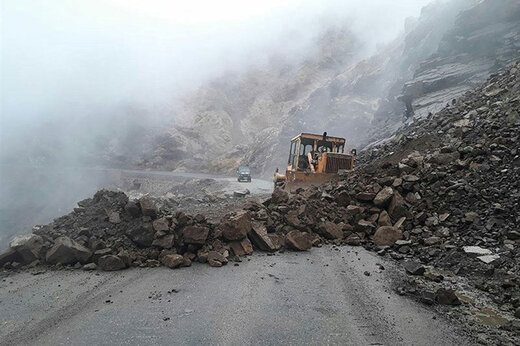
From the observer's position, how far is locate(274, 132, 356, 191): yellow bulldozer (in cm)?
1196

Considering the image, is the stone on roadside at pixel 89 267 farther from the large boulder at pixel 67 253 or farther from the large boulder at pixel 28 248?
the large boulder at pixel 28 248

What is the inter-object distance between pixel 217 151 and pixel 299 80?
2182cm

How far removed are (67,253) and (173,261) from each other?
169 centimetres

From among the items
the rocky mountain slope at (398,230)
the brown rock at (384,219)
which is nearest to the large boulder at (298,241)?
the rocky mountain slope at (398,230)

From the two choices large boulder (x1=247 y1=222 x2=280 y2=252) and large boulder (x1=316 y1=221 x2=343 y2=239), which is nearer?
large boulder (x1=247 y1=222 x2=280 y2=252)

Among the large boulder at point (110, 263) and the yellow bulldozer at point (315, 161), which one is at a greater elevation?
the yellow bulldozer at point (315, 161)

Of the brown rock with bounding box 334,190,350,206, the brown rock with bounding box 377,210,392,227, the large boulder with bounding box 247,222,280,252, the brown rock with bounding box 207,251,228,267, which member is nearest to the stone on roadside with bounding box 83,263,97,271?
the brown rock with bounding box 207,251,228,267

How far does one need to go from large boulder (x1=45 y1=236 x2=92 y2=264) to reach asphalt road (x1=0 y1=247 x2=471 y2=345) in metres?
0.26

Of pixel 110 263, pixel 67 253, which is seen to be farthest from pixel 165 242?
pixel 67 253

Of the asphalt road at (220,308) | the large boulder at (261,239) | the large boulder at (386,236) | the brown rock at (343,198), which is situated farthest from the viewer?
the brown rock at (343,198)

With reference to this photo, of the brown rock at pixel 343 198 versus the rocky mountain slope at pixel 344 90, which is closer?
the brown rock at pixel 343 198

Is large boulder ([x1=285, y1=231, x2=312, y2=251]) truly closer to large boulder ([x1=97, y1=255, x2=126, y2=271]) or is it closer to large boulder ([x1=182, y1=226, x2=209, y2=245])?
large boulder ([x1=182, y1=226, x2=209, y2=245])

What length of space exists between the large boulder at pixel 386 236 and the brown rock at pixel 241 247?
2472mm

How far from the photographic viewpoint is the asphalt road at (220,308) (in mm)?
3203
